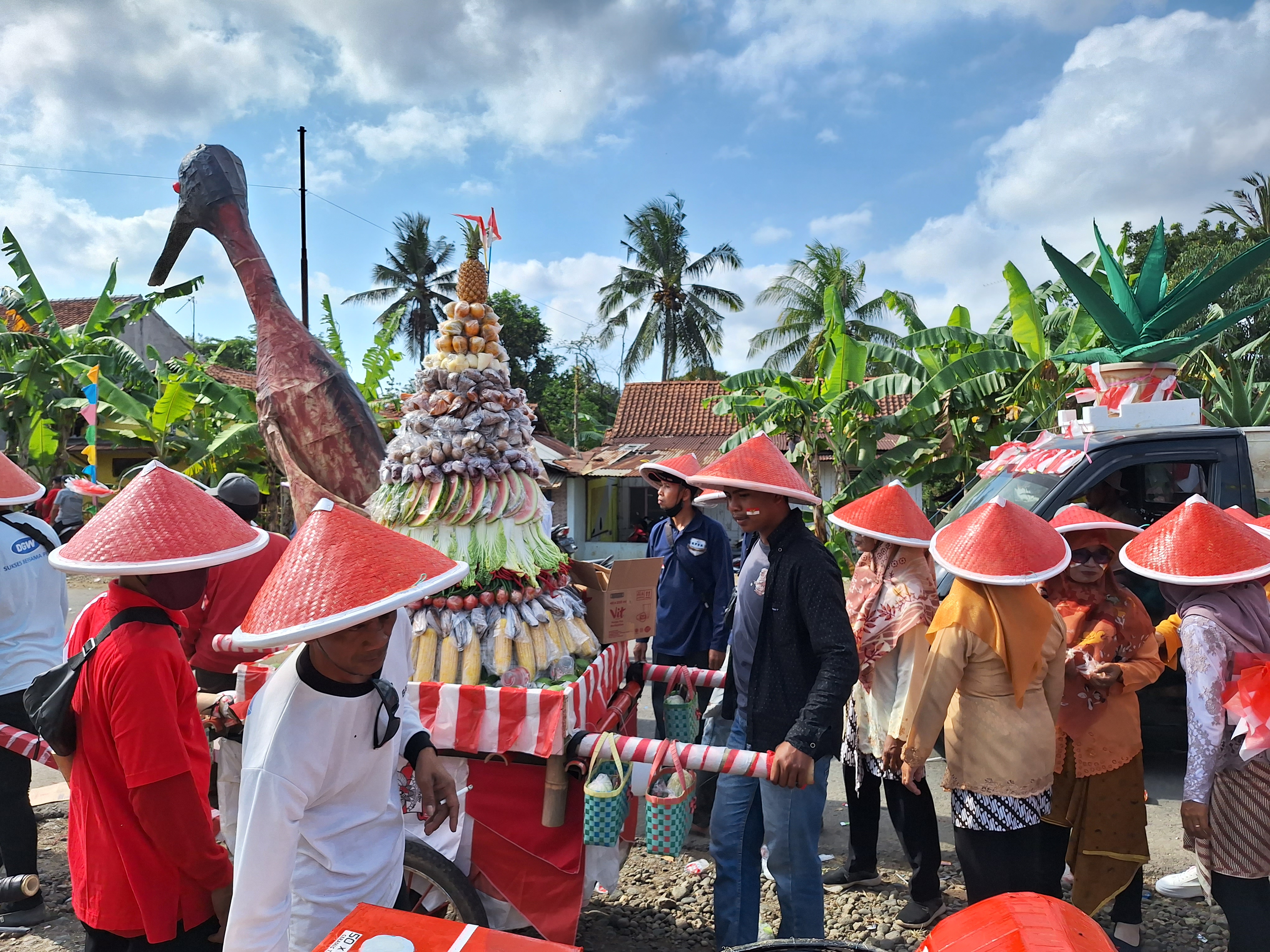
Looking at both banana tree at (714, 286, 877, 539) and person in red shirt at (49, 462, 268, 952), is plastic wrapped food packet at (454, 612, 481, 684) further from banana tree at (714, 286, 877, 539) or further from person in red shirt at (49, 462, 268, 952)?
banana tree at (714, 286, 877, 539)

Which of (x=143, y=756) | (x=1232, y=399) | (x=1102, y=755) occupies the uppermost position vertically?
(x=1232, y=399)

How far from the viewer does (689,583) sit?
15.9 ft

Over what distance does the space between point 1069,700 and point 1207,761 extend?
572 mm

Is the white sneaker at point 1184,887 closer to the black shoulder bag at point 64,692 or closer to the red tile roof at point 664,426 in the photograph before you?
the black shoulder bag at point 64,692

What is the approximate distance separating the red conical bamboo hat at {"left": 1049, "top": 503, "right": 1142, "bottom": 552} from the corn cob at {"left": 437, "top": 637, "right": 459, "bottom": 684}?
260cm

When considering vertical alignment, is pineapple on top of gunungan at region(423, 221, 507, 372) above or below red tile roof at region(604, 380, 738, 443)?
below

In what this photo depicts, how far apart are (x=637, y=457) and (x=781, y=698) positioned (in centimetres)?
1572

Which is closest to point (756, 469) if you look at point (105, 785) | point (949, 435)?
point (105, 785)

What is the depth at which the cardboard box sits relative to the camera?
372cm

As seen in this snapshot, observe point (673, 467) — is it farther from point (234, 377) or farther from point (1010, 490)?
point (234, 377)

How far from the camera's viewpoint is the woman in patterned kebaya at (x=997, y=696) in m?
2.75

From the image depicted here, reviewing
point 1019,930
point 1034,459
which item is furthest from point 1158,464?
point 1019,930

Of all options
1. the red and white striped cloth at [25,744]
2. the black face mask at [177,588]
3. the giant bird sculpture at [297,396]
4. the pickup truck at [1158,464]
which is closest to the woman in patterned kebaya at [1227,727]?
the pickup truck at [1158,464]

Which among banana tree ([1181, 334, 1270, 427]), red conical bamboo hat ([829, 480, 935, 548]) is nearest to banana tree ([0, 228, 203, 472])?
red conical bamboo hat ([829, 480, 935, 548])
